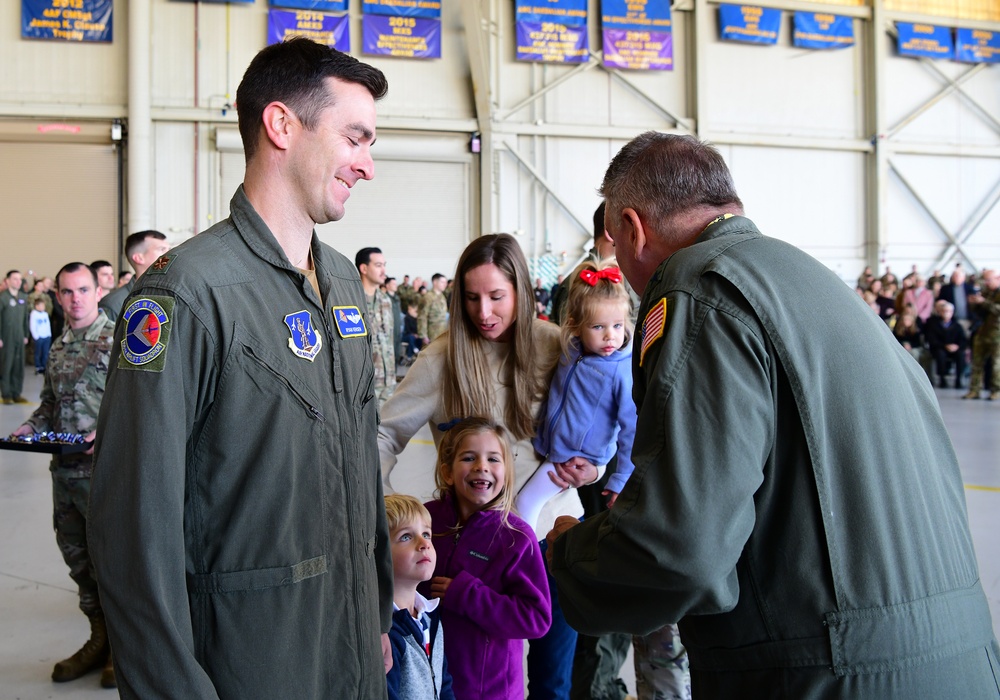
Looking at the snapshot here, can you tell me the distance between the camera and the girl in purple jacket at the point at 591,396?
106 inches

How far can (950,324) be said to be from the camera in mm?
13484

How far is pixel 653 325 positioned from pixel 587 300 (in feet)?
4.63

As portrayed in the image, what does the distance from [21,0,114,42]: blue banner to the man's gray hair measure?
57.7ft

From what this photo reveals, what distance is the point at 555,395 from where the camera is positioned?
2.77 m

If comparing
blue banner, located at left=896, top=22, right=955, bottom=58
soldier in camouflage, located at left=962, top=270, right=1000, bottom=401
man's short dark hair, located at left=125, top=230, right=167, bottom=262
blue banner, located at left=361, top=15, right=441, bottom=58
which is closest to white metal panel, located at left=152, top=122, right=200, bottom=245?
blue banner, located at left=361, top=15, right=441, bottom=58

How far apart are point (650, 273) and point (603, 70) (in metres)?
17.5

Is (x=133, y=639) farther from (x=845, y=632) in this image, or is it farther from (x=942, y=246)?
(x=942, y=246)

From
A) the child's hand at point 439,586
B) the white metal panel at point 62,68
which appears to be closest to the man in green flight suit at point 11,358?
the white metal panel at point 62,68

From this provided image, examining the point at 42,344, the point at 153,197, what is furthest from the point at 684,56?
the point at 42,344

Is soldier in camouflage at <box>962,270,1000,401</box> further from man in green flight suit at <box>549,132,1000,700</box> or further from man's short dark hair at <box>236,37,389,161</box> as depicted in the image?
man's short dark hair at <box>236,37,389,161</box>

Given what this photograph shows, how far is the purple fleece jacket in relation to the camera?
233cm

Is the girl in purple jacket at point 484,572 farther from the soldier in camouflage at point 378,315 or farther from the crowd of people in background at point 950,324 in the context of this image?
the crowd of people in background at point 950,324

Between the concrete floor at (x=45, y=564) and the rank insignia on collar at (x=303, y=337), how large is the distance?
97.3 inches

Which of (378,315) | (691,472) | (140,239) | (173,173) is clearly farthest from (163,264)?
(173,173)
